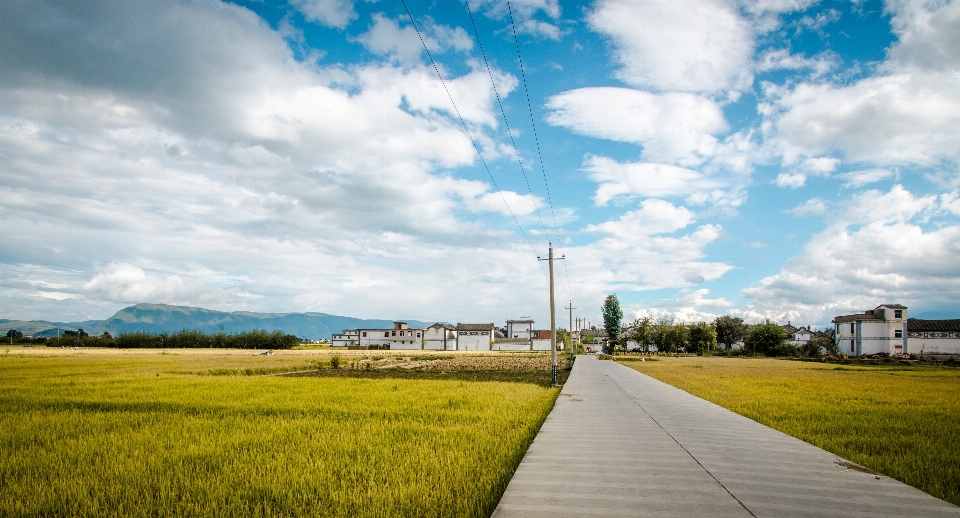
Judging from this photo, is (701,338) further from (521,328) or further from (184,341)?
(184,341)

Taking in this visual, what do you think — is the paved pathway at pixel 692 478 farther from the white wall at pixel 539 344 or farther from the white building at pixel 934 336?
the white wall at pixel 539 344

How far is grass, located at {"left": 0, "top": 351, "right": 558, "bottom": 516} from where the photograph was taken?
19.9 feet

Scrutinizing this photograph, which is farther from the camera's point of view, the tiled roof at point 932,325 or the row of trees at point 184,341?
the row of trees at point 184,341

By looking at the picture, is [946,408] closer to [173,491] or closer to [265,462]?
[265,462]

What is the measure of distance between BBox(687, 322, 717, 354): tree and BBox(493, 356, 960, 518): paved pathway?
312 feet

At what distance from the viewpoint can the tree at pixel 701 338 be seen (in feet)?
318

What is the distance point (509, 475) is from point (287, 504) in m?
3.00

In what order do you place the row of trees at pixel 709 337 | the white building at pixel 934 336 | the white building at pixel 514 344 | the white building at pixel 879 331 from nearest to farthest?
the white building at pixel 934 336
the white building at pixel 879 331
the row of trees at pixel 709 337
the white building at pixel 514 344

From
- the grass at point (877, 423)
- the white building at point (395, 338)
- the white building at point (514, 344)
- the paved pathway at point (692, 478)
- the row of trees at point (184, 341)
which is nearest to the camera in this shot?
the paved pathway at point (692, 478)

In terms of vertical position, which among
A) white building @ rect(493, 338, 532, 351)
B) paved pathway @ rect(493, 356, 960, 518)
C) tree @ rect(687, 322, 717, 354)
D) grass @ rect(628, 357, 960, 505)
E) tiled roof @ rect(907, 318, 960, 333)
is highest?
paved pathway @ rect(493, 356, 960, 518)

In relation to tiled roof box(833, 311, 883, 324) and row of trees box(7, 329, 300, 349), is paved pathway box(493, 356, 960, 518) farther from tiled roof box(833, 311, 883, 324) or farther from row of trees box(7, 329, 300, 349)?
row of trees box(7, 329, 300, 349)

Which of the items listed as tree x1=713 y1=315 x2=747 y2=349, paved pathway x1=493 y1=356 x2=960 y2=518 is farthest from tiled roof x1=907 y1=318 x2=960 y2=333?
paved pathway x1=493 y1=356 x2=960 y2=518

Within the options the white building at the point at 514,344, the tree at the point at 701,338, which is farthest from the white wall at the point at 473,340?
the tree at the point at 701,338

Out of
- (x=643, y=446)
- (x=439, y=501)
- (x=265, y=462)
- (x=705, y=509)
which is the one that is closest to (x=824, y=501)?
(x=705, y=509)
